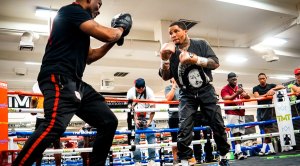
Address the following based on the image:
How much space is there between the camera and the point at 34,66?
36.0 ft

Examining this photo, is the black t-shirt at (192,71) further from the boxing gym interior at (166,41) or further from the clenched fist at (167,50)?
the boxing gym interior at (166,41)

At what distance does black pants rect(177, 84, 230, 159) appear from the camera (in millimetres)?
2830

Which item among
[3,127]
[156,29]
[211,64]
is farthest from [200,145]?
[156,29]

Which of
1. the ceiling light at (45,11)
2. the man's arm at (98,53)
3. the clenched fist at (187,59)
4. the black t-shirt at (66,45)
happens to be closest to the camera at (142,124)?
the clenched fist at (187,59)

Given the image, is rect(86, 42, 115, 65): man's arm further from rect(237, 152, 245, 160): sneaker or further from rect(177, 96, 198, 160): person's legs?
rect(237, 152, 245, 160): sneaker

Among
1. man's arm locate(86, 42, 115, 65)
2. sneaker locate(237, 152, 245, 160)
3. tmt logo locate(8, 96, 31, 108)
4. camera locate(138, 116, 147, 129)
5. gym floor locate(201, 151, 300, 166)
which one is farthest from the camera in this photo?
tmt logo locate(8, 96, 31, 108)

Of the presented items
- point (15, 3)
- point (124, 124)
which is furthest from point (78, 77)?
point (124, 124)

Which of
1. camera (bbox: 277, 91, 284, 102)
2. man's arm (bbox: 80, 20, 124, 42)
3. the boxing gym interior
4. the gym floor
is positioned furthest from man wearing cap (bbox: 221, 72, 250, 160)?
man's arm (bbox: 80, 20, 124, 42)

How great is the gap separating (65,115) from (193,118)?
1562mm

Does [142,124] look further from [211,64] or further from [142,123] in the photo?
[211,64]

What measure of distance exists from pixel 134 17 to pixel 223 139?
231 inches

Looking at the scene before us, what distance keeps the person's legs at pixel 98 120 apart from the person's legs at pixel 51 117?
208 mm

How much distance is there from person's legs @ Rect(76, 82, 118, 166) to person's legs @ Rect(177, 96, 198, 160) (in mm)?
966

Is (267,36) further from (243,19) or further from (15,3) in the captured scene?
(15,3)
